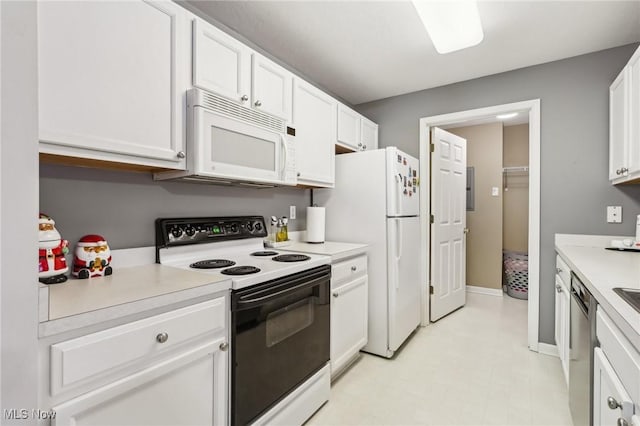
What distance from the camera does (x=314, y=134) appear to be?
2.31 m

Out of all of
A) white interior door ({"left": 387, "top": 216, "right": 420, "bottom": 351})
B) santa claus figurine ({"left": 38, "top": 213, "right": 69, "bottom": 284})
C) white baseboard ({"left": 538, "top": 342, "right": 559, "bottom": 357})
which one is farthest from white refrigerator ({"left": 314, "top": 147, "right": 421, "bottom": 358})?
santa claus figurine ({"left": 38, "top": 213, "right": 69, "bottom": 284})

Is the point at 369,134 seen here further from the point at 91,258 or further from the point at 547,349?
the point at 91,258

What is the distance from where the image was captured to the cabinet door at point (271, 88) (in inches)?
71.3

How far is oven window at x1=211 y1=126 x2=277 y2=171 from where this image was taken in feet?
5.09

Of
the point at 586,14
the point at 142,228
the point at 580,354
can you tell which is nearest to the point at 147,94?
the point at 142,228

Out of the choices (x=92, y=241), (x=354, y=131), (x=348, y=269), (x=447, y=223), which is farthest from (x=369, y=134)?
(x=92, y=241)

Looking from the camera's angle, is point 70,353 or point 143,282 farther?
point 143,282

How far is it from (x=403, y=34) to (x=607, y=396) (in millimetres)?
2200

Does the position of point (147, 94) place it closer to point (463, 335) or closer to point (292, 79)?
point (292, 79)

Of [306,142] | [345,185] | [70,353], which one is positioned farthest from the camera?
[345,185]

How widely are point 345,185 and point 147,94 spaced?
163cm

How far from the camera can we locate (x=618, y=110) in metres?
2.08

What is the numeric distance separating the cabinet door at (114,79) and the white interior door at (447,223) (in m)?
2.55

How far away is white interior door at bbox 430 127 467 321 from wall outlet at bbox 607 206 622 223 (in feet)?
4.33
